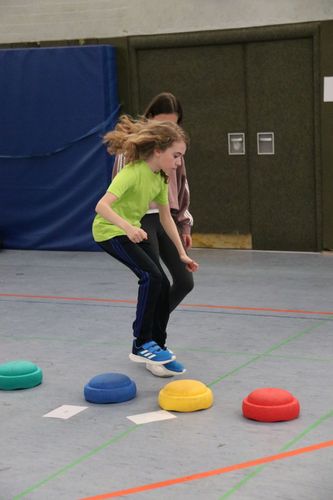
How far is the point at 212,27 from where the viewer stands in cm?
1034

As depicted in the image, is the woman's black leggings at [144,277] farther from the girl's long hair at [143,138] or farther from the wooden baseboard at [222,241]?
the wooden baseboard at [222,241]

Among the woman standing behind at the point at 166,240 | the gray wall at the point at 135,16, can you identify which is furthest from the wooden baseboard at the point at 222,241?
the woman standing behind at the point at 166,240

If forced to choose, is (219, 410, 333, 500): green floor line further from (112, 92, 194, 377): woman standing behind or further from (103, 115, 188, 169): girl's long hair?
(103, 115, 188, 169): girl's long hair

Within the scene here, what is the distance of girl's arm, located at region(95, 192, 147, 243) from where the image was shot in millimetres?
5293

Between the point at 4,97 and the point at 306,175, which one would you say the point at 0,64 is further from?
the point at 306,175

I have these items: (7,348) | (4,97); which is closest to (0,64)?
(4,97)

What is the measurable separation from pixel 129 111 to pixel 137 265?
562cm

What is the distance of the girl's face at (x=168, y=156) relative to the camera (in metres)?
5.71

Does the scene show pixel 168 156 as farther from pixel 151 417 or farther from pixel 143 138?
pixel 151 417

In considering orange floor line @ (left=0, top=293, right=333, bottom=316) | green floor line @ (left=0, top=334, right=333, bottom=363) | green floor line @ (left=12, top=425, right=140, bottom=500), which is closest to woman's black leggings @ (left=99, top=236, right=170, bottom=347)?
green floor line @ (left=0, top=334, right=333, bottom=363)

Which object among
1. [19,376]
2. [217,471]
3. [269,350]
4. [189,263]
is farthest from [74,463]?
[269,350]

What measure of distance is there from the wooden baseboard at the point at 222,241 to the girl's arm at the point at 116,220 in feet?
17.1

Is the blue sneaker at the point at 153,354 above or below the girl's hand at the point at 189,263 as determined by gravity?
below

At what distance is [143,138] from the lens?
224 inches
